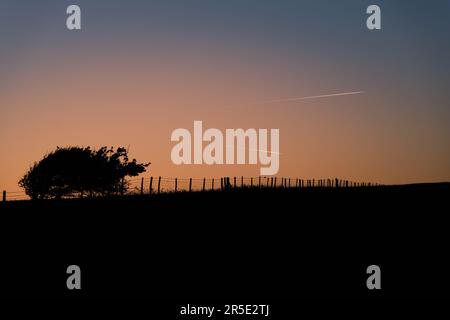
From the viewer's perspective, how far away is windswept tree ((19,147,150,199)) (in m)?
64.7

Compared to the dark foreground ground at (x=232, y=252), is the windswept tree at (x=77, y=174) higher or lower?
higher

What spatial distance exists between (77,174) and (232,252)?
50.9m

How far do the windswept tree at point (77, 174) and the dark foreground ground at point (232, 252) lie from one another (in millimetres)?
38066

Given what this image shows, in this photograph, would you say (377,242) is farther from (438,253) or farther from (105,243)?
(105,243)

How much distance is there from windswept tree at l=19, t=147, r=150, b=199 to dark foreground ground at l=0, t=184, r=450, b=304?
38066mm

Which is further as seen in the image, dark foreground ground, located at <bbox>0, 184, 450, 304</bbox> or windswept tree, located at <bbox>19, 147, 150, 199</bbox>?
windswept tree, located at <bbox>19, 147, 150, 199</bbox>

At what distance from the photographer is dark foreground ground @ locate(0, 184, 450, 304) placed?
45.0 ft

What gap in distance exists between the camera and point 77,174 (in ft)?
215

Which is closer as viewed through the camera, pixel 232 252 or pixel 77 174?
pixel 232 252

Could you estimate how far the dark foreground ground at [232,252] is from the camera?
13.7 metres

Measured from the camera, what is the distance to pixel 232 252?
17.0m

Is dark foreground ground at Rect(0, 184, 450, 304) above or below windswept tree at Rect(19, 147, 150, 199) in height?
below
